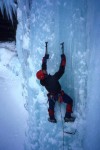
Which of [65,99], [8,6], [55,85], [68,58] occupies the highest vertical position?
[8,6]

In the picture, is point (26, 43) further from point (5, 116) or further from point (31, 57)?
point (5, 116)

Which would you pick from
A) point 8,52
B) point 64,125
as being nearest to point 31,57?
point 8,52

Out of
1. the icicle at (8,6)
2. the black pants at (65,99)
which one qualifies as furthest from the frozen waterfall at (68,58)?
the icicle at (8,6)

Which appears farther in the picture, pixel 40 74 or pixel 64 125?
pixel 64 125

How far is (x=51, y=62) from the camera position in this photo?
379 centimetres

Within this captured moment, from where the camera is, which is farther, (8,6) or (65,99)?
(8,6)

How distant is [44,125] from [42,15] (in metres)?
1.86

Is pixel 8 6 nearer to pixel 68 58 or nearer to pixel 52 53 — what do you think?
pixel 52 53

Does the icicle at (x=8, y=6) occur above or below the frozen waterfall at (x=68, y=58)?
above

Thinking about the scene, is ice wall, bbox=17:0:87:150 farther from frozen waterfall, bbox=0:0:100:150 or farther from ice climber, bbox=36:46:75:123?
ice climber, bbox=36:46:75:123

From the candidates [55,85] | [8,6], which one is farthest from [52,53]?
[8,6]

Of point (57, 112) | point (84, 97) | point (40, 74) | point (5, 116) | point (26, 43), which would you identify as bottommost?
point (5, 116)

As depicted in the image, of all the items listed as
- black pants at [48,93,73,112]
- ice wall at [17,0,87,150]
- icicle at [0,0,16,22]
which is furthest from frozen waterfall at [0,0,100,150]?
icicle at [0,0,16,22]

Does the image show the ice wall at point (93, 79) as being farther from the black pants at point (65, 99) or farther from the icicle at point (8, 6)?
the icicle at point (8, 6)
